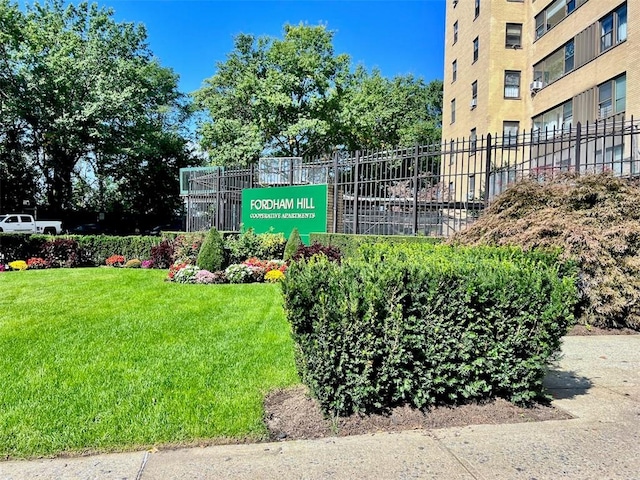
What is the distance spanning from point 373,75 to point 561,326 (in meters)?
38.9

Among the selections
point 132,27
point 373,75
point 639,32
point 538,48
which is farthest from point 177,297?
point 373,75

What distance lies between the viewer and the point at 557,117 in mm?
21625

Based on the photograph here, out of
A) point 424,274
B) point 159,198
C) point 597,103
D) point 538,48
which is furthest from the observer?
point 159,198

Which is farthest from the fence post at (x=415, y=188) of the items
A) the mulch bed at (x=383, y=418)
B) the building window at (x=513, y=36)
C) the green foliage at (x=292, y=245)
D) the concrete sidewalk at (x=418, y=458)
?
the building window at (x=513, y=36)

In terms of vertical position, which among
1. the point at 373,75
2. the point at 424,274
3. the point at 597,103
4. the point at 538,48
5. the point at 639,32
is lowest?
the point at 424,274

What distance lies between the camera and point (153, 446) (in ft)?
10.1

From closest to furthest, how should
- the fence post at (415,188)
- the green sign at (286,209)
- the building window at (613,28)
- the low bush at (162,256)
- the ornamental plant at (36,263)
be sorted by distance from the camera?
the fence post at (415,188) → the green sign at (286,209) → the low bush at (162,256) → the ornamental plant at (36,263) → the building window at (613,28)

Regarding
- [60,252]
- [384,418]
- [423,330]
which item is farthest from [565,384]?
[60,252]

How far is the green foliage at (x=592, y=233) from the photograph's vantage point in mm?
6473

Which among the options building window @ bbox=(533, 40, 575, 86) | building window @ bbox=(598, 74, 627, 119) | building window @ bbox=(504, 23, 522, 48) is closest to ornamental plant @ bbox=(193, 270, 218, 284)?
building window @ bbox=(598, 74, 627, 119)

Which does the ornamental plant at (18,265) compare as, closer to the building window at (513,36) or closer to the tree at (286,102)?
the tree at (286,102)

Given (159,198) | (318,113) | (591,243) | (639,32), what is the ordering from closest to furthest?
(591,243) → (639,32) → (318,113) → (159,198)

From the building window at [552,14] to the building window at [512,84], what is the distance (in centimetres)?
201

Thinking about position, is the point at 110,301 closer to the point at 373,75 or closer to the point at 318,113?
the point at 318,113
